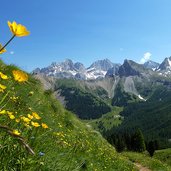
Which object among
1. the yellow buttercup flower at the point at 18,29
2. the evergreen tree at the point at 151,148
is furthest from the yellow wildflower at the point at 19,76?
the evergreen tree at the point at 151,148

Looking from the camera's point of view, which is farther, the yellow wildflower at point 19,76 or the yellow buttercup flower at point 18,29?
the yellow wildflower at point 19,76

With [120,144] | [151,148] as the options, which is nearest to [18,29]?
[151,148]

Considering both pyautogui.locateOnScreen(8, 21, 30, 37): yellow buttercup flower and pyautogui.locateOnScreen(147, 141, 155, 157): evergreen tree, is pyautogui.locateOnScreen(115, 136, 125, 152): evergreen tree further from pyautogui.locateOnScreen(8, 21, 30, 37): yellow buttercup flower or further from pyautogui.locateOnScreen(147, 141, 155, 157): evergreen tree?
pyautogui.locateOnScreen(8, 21, 30, 37): yellow buttercup flower

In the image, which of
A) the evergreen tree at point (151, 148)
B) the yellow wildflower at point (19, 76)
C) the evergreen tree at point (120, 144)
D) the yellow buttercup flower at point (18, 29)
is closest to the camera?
the yellow buttercup flower at point (18, 29)

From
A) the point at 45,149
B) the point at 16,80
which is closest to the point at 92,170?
the point at 45,149

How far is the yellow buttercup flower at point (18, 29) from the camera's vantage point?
261 cm

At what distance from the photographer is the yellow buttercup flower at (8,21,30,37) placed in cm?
261

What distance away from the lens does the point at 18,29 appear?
2.70m

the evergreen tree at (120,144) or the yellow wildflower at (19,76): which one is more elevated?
the evergreen tree at (120,144)

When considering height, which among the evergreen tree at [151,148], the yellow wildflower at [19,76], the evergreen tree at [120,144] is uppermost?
the evergreen tree at [151,148]

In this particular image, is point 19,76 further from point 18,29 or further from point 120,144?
point 120,144

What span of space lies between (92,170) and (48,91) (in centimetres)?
1576

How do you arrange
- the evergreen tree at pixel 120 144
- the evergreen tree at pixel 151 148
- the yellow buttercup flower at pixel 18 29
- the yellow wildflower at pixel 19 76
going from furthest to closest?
1. the evergreen tree at pixel 120 144
2. the evergreen tree at pixel 151 148
3. the yellow wildflower at pixel 19 76
4. the yellow buttercup flower at pixel 18 29

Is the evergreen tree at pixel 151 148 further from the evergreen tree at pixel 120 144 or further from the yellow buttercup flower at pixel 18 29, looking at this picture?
the yellow buttercup flower at pixel 18 29
